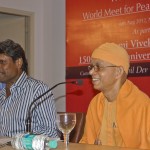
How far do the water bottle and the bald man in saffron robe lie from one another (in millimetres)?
613

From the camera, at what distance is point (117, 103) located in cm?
262

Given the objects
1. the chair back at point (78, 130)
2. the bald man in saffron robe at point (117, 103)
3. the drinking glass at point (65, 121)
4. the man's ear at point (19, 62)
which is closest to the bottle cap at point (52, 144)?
the drinking glass at point (65, 121)

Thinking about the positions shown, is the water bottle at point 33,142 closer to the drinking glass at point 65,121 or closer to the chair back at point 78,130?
the drinking glass at point 65,121

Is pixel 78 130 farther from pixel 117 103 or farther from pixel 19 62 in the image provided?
pixel 19 62

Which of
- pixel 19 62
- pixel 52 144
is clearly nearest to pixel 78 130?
pixel 19 62

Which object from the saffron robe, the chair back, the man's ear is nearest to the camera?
the saffron robe

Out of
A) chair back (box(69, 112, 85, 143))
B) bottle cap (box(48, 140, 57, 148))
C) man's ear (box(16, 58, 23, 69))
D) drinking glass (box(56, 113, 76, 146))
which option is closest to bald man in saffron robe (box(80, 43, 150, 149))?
chair back (box(69, 112, 85, 143))

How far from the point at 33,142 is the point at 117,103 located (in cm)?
79

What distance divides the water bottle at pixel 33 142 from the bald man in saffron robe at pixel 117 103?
61 centimetres

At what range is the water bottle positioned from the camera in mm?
1985

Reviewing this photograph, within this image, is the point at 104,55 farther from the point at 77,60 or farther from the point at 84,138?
the point at 77,60

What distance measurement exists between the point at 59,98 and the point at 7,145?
3177mm

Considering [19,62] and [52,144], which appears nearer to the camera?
[52,144]

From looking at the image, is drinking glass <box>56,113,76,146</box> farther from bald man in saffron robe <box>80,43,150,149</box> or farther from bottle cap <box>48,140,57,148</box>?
bald man in saffron robe <box>80,43,150,149</box>
